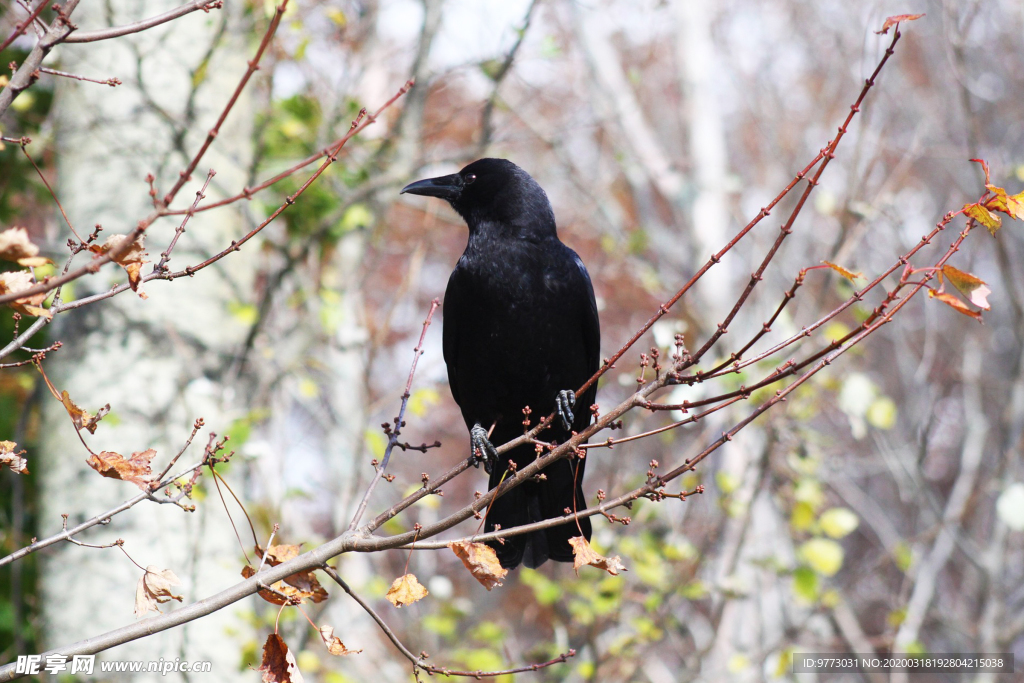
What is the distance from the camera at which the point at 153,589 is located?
167 cm

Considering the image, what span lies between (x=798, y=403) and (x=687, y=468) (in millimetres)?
3194

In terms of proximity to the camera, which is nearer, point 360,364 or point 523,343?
point 523,343

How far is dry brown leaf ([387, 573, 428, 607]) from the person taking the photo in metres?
1.72

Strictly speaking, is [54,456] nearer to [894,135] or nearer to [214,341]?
[214,341]

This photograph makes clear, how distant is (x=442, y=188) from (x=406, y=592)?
232 centimetres

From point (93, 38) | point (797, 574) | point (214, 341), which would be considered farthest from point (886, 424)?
point (93, 38)

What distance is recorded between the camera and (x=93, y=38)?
4.69 feet

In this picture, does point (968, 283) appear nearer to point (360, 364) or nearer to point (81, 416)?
point (81, 416)

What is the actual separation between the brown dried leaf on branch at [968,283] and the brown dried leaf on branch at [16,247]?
1695mm

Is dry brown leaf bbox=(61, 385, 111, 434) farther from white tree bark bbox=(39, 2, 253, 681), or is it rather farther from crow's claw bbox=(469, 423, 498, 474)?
white tree bark bbox=(39, 2, 253, 681)

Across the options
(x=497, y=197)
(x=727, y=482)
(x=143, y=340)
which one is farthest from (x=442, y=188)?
(x=727, y=482)

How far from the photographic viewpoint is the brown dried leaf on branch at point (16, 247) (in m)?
1.36

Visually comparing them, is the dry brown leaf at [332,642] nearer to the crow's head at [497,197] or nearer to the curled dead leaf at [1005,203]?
the curled dead leaf at [1005,203]

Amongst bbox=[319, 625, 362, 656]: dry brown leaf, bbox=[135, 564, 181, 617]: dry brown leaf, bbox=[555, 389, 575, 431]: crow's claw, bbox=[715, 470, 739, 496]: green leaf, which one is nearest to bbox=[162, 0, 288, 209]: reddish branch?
bbox=[135, 564, 181, 617]: dry brown leaf
